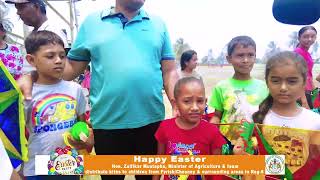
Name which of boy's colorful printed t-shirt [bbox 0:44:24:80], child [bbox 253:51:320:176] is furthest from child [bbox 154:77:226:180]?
boy's colorful printed t-shirt [bbox 0:44:24:80]

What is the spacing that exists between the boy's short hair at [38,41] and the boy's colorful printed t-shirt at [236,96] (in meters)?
1.07

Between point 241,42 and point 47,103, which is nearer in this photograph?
point 47,103

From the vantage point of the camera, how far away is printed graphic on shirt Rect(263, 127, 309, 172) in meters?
1.78

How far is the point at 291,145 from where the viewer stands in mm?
1797

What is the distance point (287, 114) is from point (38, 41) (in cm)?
148

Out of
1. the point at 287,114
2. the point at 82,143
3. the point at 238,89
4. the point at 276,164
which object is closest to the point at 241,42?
the point at 238,89

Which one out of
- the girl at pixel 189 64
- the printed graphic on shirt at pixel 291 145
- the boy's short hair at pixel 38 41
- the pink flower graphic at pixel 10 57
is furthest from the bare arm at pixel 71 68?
the girl at pixel 189 64

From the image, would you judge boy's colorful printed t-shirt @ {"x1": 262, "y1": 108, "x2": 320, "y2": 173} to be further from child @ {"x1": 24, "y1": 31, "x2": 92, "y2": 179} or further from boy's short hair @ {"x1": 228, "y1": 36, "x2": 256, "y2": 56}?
child @ {"x1": 24, "y1": 31, "x2": 92, "y2": 179}

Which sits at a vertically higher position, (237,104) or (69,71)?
(69,71)

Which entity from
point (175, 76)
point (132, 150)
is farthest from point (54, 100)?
point (175, 76)

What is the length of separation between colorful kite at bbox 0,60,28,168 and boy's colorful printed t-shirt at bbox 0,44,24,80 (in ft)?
7.22

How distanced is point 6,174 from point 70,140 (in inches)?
36.1

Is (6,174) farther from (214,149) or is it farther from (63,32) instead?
(63,32)

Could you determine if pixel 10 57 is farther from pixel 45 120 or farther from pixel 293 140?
pixel 293 140
